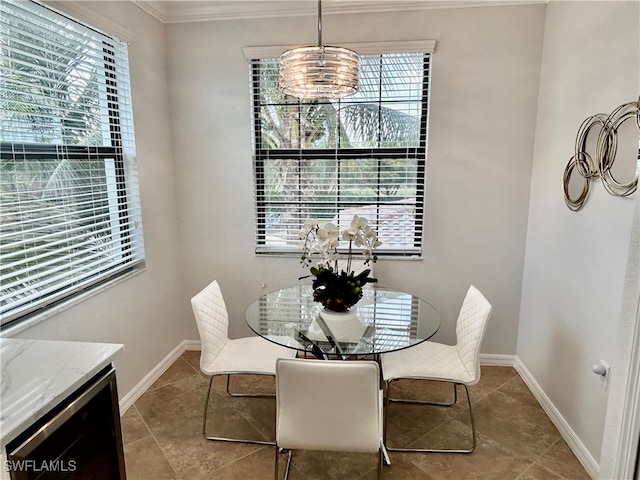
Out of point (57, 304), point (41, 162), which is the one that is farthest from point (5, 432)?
point (41, 162)

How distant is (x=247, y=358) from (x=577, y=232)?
2.01m

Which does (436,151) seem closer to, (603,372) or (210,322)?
(603,372)

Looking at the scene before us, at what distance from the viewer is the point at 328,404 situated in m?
1.61

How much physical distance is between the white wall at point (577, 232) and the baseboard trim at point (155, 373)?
8.78 feet

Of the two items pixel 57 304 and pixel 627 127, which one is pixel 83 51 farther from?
pixel 627 127

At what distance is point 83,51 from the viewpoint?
7.48ft

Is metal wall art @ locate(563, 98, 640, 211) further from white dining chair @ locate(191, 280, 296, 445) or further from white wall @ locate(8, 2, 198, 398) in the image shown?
white wall @ locate(8, 2, 198, 398)

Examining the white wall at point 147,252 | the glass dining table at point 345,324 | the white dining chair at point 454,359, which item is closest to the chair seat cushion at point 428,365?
the white dining chair at point 454,359

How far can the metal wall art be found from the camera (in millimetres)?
1851

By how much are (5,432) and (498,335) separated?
310 cm

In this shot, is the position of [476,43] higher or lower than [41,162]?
higher

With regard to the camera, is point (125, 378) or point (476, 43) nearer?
point (125, 378)

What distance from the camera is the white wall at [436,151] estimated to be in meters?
2.83
